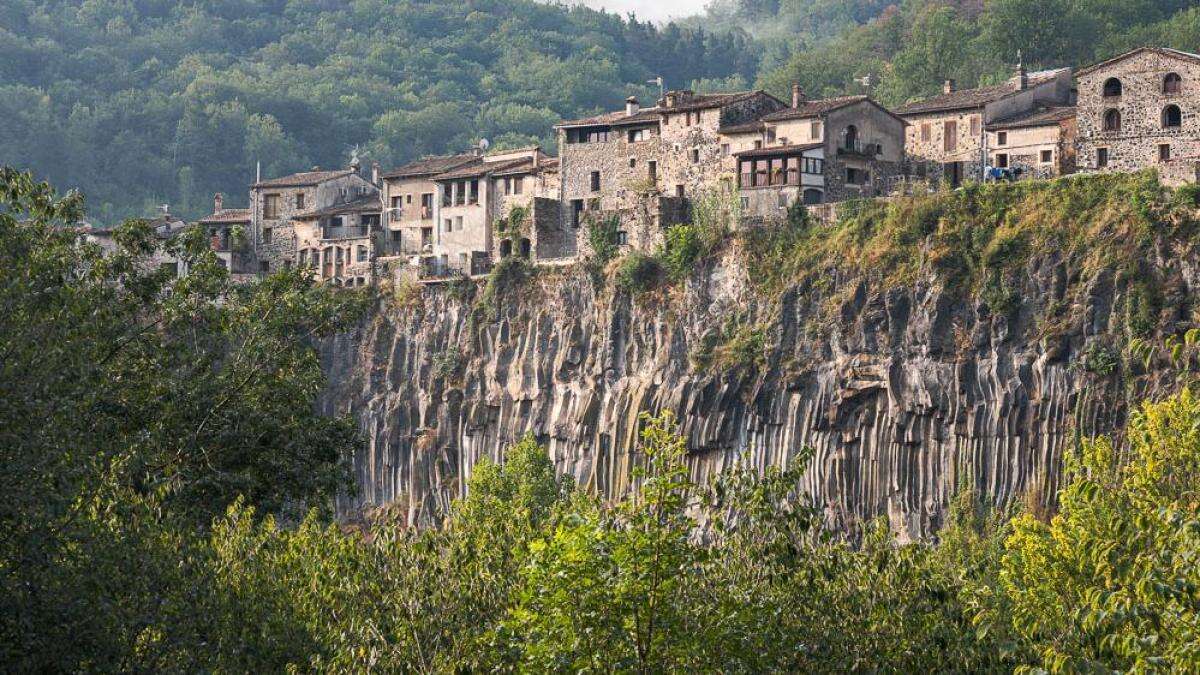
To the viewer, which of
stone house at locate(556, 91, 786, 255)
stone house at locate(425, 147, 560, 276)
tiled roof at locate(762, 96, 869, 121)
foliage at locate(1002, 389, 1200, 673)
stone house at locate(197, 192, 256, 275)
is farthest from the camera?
stone house at locate(197, 192, 256, 275)

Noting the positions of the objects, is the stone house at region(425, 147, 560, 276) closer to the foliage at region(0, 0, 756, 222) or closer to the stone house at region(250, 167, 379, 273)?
the stone house at region(250, 167, 379, 273)

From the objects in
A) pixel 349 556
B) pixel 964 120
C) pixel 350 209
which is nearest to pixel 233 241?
pixel 350 209

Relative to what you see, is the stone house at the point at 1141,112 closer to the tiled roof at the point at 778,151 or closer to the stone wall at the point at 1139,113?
the stone wall at the point at 1139,113

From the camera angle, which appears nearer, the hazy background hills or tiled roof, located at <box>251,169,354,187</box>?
tiled roof, located at <box>251,169,354,187</box>

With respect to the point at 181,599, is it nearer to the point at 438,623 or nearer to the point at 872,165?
the point at 438,623

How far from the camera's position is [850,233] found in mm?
87125

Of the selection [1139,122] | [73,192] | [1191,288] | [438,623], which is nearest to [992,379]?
[1191,288]

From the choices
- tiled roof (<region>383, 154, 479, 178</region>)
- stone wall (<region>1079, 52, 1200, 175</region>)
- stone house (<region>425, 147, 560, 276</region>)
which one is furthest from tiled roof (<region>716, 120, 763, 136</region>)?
tiled roof (<region>383, 154, 479, 178</region>)

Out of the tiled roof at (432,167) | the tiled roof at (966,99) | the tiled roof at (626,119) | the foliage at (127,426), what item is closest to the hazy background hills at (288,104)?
the tiled roof at (432,167)

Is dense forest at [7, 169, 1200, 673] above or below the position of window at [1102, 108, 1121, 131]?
below

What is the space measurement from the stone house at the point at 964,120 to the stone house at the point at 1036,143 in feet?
2.03

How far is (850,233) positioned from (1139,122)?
1194 centimetres

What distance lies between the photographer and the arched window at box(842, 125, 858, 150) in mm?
93812

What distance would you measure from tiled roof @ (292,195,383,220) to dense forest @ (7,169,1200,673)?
63.9 metres
